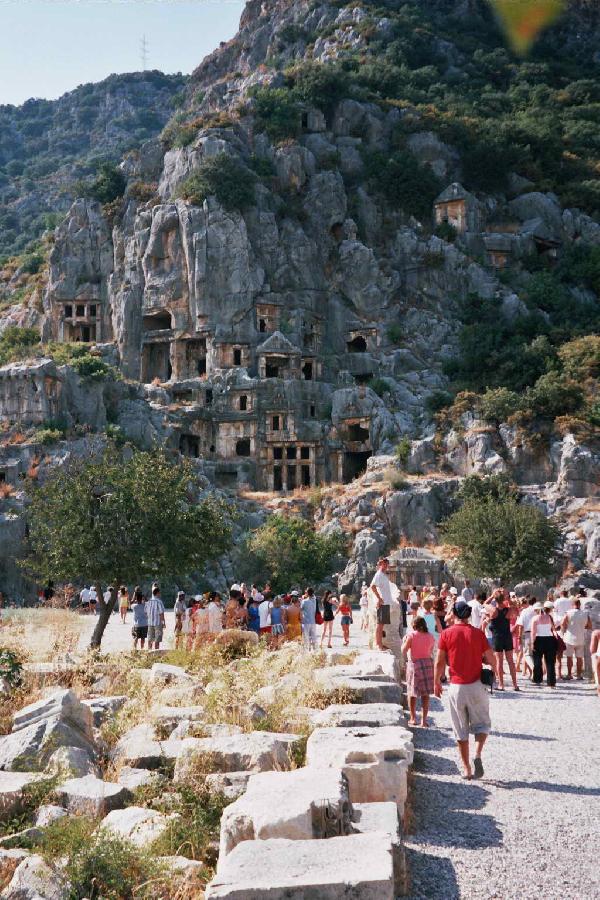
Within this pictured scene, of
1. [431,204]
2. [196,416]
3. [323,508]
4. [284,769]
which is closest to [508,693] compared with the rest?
[284,769]

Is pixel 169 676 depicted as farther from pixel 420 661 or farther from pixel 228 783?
pixel 228 783

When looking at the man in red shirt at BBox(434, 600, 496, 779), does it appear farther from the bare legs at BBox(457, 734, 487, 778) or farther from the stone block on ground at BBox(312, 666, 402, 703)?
the stone block on ground at BBox(312, 666, 402, 703)

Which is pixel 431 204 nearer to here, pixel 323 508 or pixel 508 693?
pixel 323 508

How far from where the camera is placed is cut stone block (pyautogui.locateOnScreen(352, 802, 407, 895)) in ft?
21.6

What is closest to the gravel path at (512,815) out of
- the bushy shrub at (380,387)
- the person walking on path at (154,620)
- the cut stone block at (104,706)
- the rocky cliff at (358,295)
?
the cut stone block at (104,706)

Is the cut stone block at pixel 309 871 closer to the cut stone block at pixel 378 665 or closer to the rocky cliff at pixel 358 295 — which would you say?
the cut stone block at pixel 378 665

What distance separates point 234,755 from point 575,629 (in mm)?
10169

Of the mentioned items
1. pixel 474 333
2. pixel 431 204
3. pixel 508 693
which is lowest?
pixel 508 693

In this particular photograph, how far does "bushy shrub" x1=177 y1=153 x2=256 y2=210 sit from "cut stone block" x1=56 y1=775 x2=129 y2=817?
54257mm

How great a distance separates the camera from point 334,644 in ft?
77.6

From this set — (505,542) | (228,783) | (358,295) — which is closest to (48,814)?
(228,783)

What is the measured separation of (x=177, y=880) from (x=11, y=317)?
221ft

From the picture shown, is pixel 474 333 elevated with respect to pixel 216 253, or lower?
lower

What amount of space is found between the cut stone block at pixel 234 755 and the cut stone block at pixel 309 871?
2561 mm
